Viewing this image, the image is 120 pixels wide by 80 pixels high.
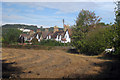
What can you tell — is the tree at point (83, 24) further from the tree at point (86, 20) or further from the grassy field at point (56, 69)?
the grassy field at point (56, 69)

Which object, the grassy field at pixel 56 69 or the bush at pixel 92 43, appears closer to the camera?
the grassy field at pixel 56 69

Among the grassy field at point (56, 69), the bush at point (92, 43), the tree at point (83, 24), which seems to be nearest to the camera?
the grassy field at point (56, 69)

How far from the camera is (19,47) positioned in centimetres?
4538

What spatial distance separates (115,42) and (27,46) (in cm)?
3362

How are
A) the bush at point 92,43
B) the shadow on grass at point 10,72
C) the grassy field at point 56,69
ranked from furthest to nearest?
the bush at point 92,43, the grassy field at point 56,69, the shadow on grass at point 10,72

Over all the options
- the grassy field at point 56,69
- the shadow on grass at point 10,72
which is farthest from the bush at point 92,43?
the shadow on grass at point 10,72

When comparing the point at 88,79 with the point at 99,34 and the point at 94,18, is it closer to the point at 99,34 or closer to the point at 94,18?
the point at 99,34

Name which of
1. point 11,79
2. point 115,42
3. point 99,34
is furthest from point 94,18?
point 11,79

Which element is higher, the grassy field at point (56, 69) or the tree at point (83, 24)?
the tree at point (83, 24)

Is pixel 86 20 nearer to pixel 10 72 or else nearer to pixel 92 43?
→ pixel 92 43

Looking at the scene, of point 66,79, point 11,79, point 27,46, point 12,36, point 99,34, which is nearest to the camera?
point 11,79

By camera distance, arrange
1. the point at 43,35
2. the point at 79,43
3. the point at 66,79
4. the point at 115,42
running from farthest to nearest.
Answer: the point at 43,35
the point at 79,43
the point at 115,42
the point at 66,79

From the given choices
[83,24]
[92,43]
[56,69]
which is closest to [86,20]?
[83,24]

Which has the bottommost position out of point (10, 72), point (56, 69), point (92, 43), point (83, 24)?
point (56, 69)
